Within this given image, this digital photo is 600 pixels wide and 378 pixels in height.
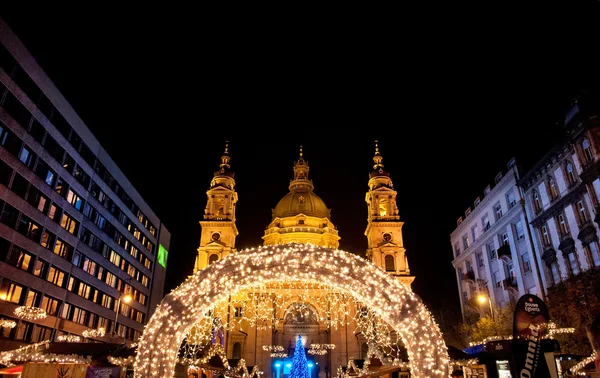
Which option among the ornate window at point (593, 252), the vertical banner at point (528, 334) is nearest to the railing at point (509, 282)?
the ornate window at point (593, 252)

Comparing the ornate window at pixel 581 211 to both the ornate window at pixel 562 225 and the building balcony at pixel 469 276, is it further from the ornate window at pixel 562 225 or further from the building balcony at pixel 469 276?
the building balcony at pixel 469 276

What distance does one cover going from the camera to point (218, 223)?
6034cm

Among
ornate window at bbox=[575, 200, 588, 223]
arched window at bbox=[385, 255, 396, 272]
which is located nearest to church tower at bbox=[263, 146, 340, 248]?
arched window at bbox=[385, 255, 396, 272]

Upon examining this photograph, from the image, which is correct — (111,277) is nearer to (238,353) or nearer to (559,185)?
(238,353)

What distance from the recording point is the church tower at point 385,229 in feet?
192

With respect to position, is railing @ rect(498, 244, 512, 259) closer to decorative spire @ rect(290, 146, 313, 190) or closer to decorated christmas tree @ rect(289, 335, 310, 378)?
decorated christmas tree @ rect(289, 335, 310, 378)

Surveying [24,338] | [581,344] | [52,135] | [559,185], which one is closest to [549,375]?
[581,344]

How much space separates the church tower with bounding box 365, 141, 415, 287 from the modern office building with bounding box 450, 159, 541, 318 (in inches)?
371

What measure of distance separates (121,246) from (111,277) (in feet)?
13.9

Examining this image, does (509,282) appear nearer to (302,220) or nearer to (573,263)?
(573,263)

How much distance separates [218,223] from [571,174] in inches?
1759

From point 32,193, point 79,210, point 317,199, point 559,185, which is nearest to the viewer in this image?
point 559,185

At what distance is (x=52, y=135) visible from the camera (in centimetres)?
3641

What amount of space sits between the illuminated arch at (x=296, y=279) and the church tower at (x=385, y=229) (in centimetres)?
4782
